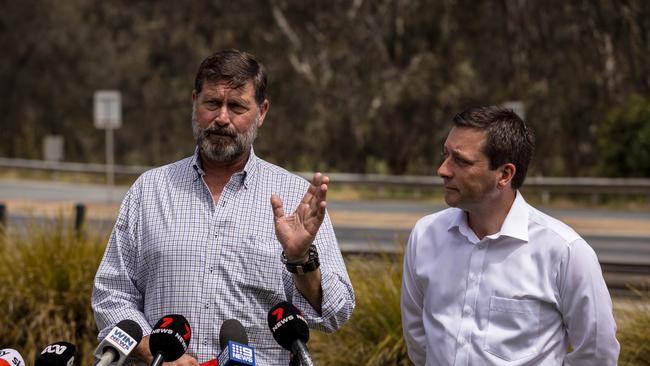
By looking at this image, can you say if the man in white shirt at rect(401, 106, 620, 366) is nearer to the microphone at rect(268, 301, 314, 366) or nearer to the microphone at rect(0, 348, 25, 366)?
the microphone at rect(268, 301, 314, 366)

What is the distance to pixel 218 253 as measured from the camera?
339 centimetres

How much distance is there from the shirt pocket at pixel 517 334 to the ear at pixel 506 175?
13.4 inches

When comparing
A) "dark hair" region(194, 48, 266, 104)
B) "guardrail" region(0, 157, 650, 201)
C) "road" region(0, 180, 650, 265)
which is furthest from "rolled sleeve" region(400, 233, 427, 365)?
"guardrail" region(0, 157, 650, 201)

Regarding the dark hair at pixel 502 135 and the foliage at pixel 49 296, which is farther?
the foliage at pixel 49 296

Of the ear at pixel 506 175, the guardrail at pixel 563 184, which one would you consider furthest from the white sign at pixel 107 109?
the ear at pixel 506 175

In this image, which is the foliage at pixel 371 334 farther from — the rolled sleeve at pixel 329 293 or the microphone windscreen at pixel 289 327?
the microphone windscreen at pixel 289 327

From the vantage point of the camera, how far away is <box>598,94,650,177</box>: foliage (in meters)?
23.1

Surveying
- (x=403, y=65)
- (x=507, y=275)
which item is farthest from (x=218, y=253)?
(x=403, y=65)

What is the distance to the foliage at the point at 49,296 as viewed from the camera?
6.73 m

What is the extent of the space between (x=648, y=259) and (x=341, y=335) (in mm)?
9251

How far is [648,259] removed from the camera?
47.1 ft

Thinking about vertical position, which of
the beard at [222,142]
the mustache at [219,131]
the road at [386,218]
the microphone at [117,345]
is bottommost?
the road at [386,218]

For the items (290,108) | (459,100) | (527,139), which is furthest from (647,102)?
(527,139)

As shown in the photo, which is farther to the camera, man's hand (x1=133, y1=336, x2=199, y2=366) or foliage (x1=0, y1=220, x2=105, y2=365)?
foliage (x1=0, y1=220, x2=105, y2=365)
